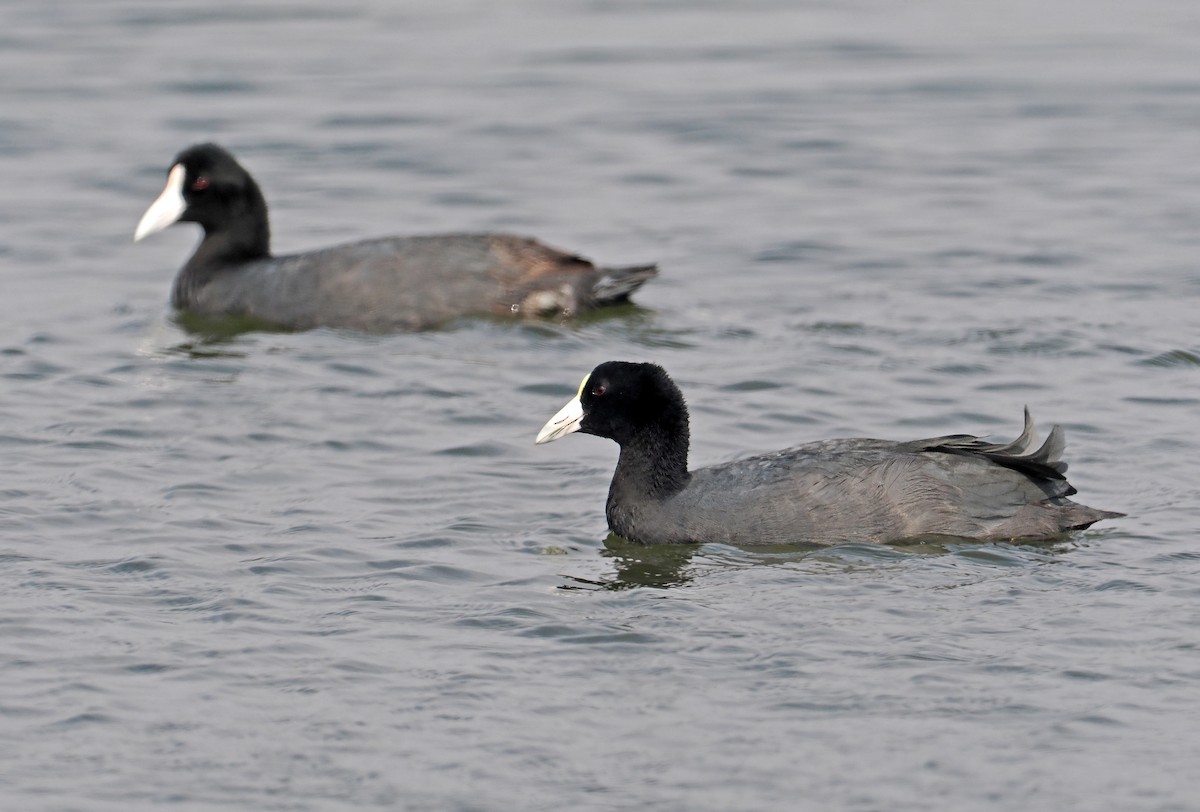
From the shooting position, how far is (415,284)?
488 inches

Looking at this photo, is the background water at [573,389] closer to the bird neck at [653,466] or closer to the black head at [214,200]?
the bird neck at [653,466]

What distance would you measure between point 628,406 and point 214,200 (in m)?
5.30

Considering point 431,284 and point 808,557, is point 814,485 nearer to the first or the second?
point 808,557

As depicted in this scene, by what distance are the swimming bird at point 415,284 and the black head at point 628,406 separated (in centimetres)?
347

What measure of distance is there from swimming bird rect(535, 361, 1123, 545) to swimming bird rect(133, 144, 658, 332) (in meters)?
3.51

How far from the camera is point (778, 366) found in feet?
37.5

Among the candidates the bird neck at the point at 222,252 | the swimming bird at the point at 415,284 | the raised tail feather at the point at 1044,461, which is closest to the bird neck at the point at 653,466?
the raised tail feather at the point at 1044,461

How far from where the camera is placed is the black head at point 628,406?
8.84 meters

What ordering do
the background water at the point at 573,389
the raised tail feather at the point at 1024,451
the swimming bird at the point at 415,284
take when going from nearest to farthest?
the background water at the point at 573,389 → the raised tail feather at the point at 1024,451 → the swimming bird at the point at 415,284

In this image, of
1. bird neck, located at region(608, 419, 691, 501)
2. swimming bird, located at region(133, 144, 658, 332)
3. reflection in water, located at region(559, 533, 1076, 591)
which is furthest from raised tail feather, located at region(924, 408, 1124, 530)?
swimming bird, located at region(133, 144, 658, 332)

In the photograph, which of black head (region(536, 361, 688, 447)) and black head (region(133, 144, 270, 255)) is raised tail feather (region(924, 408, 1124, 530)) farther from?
black head (region(133, 144, 270, 255))

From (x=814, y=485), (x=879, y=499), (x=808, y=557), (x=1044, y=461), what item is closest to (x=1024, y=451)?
(x=1044, y=461)

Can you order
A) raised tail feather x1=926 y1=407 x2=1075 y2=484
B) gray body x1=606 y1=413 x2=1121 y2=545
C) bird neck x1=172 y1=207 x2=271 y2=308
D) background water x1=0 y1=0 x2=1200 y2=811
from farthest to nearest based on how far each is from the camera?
1. bird neck x1=172 y1=207 x2=271 y2=308
2. raised tail feather x1=926 y1=407 x2=1075 y2=484
3. gray body x1=606 y1=413 x2=1121 y2=545
4. background water x1=0 y1=0 x2=1200 y2=811

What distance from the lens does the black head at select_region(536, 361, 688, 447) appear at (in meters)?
8.84
